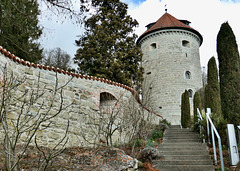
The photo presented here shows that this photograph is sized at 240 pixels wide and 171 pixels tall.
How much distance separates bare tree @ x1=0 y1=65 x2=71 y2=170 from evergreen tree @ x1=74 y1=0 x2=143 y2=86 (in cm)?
622

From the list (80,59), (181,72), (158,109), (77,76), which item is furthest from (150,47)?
(77,76)

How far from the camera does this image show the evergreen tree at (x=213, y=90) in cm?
978

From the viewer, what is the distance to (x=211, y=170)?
502 cm

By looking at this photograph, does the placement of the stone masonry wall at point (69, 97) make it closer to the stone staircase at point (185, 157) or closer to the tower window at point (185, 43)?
the stone staircase at point (185, 157)

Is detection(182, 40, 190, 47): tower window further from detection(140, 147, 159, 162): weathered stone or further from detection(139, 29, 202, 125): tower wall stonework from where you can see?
detection(140, 147, 159, 162): weathered stone

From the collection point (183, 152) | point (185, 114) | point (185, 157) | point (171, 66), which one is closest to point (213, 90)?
point (185, 114)

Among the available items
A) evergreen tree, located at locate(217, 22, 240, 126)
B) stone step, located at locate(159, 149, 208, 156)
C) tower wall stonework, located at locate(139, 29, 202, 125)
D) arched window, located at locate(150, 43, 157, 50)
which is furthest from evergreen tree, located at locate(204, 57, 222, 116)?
arched window, located at locate(150, 43, 157, 50)

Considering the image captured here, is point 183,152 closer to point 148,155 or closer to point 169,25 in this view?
point 148,155

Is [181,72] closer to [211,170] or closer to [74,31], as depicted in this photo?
[211,170]

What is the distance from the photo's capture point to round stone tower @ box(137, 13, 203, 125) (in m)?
18.2

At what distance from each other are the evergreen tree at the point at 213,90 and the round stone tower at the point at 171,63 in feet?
26.0

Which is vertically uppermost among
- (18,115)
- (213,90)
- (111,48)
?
(111,48)

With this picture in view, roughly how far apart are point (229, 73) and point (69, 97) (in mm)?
5547

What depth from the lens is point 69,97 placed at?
22.1ft
